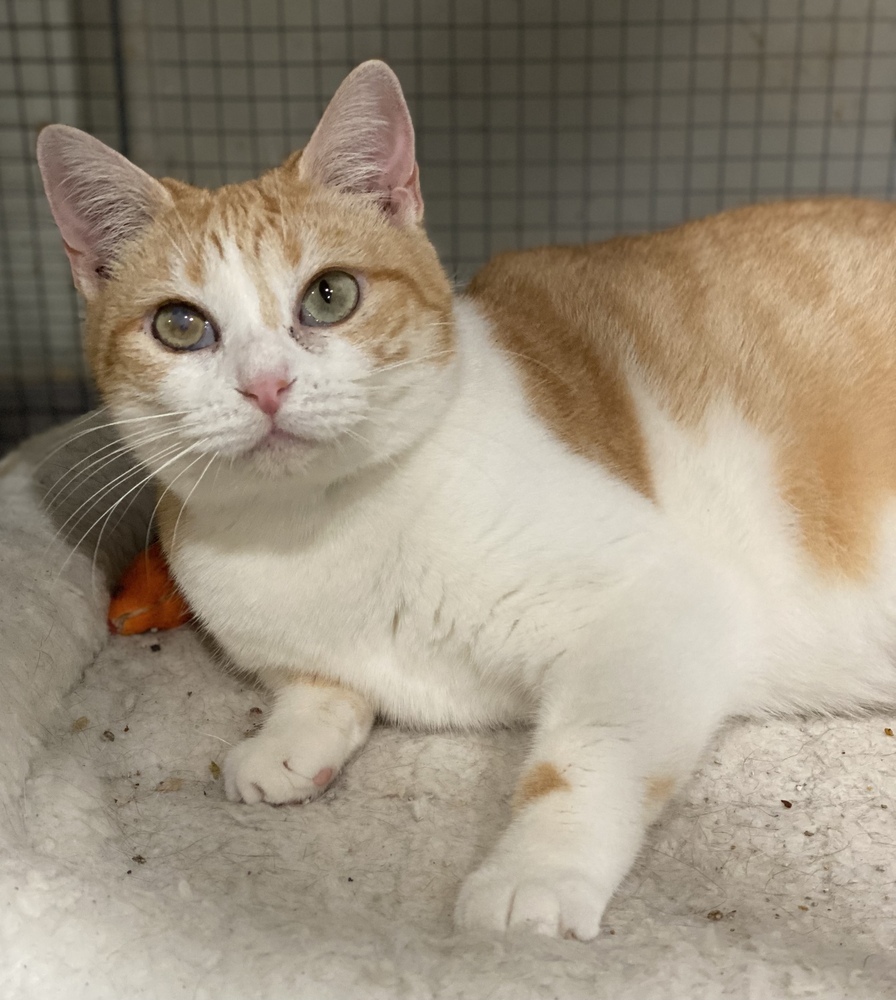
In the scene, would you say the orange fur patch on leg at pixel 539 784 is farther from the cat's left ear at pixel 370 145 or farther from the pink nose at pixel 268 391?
the cat's left ear at pixel 370 145

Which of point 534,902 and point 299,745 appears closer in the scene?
point 534,902

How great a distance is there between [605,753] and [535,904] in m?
0.24

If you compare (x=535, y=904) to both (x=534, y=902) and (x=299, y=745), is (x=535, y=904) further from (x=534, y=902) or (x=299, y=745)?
(x=299, y=745)

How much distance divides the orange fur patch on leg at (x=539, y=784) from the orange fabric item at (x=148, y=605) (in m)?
0.89

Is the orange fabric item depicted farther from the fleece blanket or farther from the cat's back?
the cat's back

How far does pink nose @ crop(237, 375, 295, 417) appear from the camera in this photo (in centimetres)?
132

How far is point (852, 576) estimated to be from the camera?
66.7 inches

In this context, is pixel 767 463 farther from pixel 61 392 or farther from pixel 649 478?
pixel 61 392

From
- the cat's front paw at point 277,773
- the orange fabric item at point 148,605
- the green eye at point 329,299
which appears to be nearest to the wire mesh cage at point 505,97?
the orange fabric item at point 148,605

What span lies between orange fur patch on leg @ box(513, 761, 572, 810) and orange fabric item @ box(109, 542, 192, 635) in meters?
0.89

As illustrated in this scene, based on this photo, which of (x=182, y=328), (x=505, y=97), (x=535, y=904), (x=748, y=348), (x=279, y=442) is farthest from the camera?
(x=505, y=97)

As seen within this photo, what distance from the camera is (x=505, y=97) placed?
375cm

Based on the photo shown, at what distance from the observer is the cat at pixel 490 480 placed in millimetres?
1396

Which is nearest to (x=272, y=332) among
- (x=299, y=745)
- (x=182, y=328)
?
(x=182, y=328)
